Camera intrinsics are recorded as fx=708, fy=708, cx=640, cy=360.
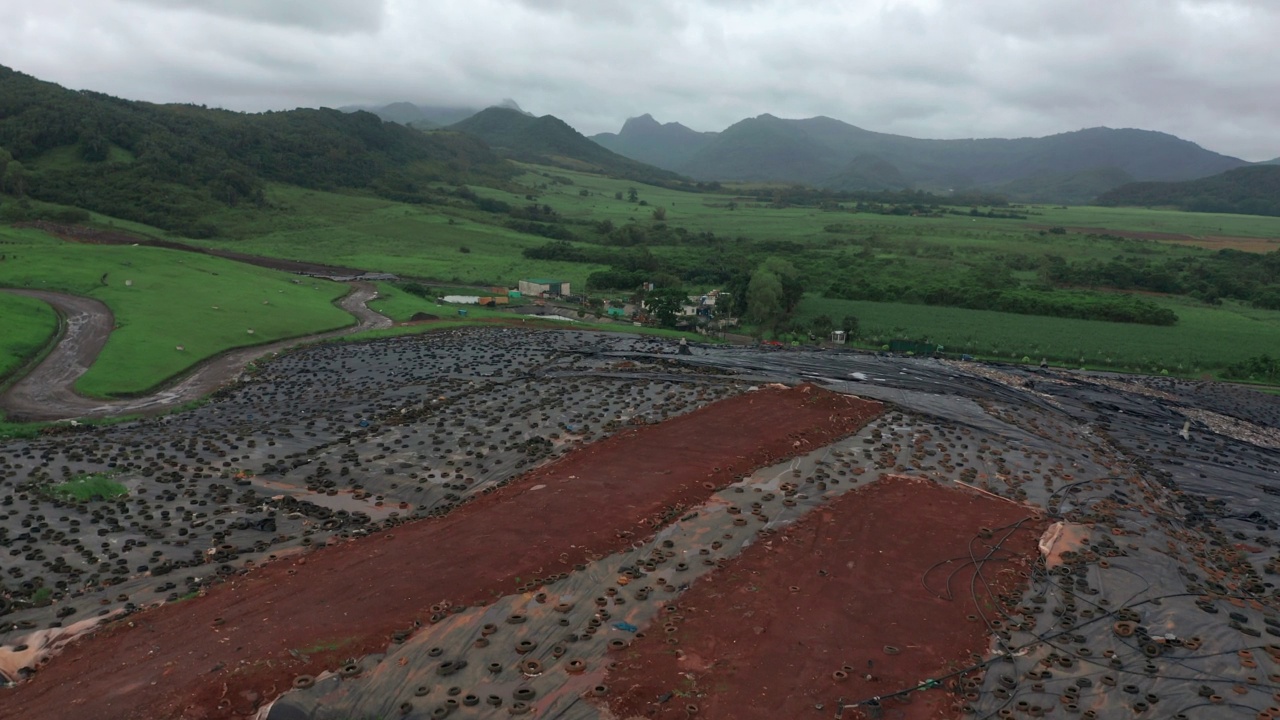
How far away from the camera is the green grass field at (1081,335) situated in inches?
2147

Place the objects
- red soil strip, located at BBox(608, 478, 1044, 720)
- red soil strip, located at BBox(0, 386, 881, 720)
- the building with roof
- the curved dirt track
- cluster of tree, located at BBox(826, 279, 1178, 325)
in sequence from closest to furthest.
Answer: red soil strip, located at BBox(0, 386, 881, 720), red soil strip, located at BBox(608, 478, 1044, 720), the curved dirt track, cluster of tree, located at BBox(826, 279, 1178, 325), the building with roof

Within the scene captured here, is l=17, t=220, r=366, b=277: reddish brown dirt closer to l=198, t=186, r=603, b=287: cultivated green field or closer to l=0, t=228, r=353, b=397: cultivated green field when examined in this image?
l=0, t=228, r=353, b=397: cultivated green field

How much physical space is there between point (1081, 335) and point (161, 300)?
73.9m

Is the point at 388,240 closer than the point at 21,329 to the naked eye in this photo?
No

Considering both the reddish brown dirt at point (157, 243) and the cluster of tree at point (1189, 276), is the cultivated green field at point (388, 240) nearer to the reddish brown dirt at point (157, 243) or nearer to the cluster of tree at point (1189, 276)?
the reddish brown dirt at point (157, 243)

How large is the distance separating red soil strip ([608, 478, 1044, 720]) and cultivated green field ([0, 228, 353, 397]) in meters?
34.5

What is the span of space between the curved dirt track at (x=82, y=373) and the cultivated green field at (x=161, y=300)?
83 cm

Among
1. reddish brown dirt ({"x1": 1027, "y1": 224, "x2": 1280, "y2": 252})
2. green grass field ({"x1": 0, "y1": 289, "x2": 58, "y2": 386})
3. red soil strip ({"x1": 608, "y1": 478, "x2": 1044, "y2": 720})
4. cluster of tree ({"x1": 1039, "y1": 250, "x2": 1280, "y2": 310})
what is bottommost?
red soil strip ({"x1": 608, "y1": 478, "x2": 1044, "y2": 720})

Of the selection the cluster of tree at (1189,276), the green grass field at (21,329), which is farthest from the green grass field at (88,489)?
the cluster of tree at (1189,276)

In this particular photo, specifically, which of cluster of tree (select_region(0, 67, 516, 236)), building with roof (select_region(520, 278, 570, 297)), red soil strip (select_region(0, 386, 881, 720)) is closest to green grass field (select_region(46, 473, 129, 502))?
red soil strip (select_region(0, 386, 881, 720))

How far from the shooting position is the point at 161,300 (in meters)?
51.5

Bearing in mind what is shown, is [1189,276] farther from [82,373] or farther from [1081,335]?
[82,373]

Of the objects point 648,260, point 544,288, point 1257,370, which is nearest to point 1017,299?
point 1257,370

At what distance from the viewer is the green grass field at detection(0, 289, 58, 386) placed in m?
38.2
